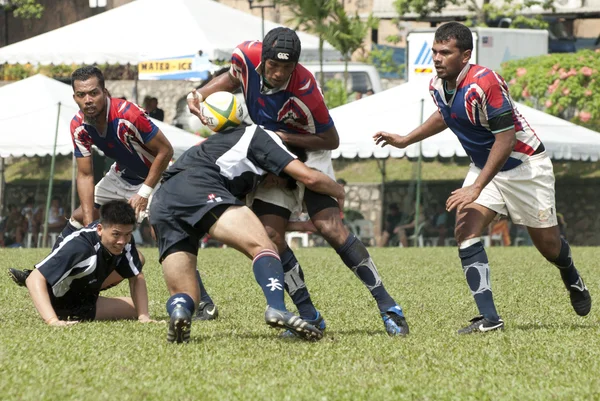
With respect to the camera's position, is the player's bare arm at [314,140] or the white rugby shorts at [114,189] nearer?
the player's bare arm at [314,140]

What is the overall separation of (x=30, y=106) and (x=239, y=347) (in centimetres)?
1488

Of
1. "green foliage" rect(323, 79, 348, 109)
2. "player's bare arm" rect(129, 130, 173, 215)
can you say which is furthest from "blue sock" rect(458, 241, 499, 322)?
"green foliage" rect(323, 79, 348, 109)

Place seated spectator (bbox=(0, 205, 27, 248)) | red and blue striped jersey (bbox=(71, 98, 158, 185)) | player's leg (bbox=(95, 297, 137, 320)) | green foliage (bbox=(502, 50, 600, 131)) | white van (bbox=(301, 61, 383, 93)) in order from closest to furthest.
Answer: player's leg (bbox=(95, 297, 137, 320))
red and blue striped jersey (bbox=(71, 98, 158, 185))
seated spectator (bbox=(0, 205, 27, 248))
green foliage (bbox=(502, 50, 600, 131))
white van (bbox=(301, 61, 383, 93))

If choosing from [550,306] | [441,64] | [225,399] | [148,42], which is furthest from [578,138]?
[225,399]

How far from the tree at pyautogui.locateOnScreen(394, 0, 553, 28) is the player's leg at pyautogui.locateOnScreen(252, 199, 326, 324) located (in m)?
31.1

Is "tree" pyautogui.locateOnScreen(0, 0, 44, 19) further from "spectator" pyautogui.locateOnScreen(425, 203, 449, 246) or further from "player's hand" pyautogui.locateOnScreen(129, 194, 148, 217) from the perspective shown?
"player's hand" pyautogui.locateOnScreen(129, 194, 148, 217)

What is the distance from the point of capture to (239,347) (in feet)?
21.2

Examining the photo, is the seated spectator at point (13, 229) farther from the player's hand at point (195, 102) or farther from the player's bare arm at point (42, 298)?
the player's hand at point (195, 102)

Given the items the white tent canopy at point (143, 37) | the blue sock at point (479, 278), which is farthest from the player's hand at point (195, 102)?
the white tent canopy at point (143, 37)

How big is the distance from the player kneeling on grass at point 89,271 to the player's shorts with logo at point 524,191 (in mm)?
2253

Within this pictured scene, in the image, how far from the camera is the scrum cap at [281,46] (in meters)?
6.82

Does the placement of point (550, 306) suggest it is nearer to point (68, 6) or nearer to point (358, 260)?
point (358, 260)

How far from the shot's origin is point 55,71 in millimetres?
34094

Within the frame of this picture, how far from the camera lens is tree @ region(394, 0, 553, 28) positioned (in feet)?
128
